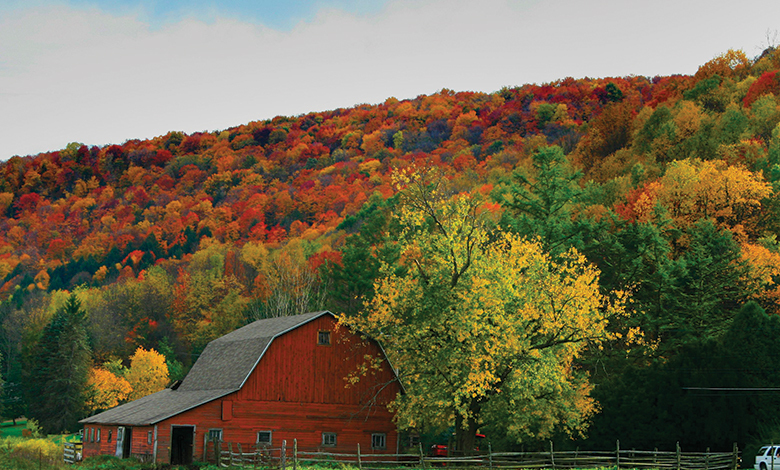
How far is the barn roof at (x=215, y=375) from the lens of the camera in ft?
142

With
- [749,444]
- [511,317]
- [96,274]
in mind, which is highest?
[96,274]

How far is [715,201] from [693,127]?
2784cm

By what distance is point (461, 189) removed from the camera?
116000mm

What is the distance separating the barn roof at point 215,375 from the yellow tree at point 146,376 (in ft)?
103

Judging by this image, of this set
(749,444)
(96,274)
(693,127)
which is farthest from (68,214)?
(749,444)

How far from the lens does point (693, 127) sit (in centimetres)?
8375

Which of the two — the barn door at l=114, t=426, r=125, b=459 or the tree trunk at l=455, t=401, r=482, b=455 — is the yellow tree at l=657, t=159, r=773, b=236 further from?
the barn door at l=114, t=426, r=125, b=459

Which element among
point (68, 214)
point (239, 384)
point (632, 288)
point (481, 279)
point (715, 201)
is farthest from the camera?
point (68, 214)

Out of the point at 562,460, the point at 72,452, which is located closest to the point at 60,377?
the point at 72,452

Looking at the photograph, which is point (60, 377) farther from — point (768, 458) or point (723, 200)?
point (768, 458)

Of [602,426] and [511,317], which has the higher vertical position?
[511,317]

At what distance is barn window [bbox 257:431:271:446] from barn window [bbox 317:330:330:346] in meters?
5.79

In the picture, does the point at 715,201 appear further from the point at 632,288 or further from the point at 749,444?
the point at 749,444

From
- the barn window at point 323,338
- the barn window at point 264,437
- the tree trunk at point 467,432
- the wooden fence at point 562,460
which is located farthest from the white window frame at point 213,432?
the tree trunk at point 467,432
